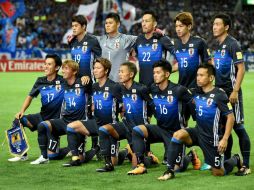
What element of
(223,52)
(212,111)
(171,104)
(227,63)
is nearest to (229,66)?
(227,63)

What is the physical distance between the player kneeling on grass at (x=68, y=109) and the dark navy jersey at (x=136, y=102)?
33.0 inches

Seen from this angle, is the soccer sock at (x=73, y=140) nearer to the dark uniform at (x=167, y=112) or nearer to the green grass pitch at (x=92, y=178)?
the green grass pitch at (x=92, y=178)

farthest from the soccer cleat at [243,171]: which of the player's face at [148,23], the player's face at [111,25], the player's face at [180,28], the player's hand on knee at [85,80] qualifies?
the player's face at [111,25]

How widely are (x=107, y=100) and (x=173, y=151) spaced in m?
1.43

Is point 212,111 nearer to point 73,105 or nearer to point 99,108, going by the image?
point 99,108

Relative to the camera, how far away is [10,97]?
20516mm

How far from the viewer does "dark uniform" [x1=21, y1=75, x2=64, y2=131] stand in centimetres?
1059

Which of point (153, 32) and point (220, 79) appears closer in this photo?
point (220, 79)

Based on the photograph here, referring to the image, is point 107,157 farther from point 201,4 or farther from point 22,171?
point 201,4

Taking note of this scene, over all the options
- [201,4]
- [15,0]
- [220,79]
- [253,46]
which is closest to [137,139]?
[220,79]

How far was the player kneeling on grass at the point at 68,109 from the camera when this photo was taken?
10289 millimetres

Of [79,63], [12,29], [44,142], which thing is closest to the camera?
[44,142]

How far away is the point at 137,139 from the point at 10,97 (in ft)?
38.3

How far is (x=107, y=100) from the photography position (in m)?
9.96
